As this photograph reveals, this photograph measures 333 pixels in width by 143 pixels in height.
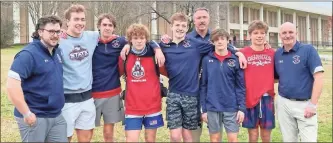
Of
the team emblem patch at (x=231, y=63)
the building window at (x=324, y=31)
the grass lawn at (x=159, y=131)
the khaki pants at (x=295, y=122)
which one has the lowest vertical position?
the grass lawn at (x=159, y=131)

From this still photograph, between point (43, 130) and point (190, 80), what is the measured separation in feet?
7.21

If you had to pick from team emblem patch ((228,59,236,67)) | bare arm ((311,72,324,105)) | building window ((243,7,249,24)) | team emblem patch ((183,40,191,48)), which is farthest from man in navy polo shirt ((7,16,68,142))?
building window ((243,7,249,24))

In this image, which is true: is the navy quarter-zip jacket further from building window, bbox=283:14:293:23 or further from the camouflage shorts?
building window, bbox=283:14:293:23

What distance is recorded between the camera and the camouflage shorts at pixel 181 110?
236 inches

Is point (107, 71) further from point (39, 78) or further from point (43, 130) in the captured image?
point (43, 130)

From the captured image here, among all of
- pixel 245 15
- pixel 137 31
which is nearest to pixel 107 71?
pixel 137 31

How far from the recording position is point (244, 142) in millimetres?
7863

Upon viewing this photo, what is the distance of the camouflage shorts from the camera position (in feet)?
19.7

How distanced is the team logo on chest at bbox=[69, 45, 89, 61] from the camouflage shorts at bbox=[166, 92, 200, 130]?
1.38 m

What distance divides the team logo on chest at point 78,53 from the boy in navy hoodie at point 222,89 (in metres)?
1.74

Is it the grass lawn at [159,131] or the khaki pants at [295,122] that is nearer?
the khaki pants at [295,122]

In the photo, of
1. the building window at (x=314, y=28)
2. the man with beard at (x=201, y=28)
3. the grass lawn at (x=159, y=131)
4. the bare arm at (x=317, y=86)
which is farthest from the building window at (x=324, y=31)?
the bare arm at (x=317, y=86)

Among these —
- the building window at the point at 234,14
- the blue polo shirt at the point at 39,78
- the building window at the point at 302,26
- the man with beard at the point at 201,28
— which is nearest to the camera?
the blue polo shirt at the point at 39,78

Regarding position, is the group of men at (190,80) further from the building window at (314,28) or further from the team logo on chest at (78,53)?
the building window at (314,28)
